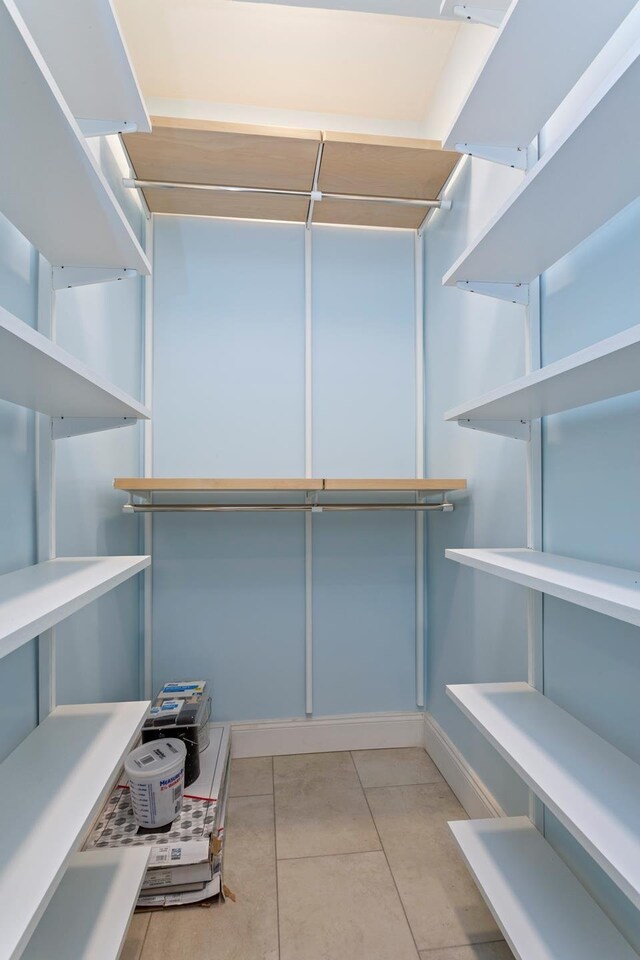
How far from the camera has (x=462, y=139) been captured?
1074 mm

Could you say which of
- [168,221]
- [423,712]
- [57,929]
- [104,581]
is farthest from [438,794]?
[168,221]

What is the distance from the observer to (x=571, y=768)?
2.70ft

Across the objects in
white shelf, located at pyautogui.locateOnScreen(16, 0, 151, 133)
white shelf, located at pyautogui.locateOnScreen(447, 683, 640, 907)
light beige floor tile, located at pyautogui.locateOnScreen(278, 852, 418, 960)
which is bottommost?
light beige floor tile, located at pyautogui.locateOnScreen(278, 852, 418, 960)

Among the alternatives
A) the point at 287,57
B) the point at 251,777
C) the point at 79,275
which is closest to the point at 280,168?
the point at 287,57

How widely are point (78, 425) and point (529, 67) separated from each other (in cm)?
127

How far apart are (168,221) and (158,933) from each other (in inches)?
95.8

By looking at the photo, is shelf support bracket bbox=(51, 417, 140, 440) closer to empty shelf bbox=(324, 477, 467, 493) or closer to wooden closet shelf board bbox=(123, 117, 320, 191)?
empty shelf bbox=(324, 477, 467, 493)

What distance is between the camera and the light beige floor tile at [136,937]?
1080mm

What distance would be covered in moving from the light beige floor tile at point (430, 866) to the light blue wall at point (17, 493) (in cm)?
112

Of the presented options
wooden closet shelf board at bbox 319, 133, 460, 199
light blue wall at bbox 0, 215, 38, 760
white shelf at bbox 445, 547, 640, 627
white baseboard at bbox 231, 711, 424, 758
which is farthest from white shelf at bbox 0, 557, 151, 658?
wooden closet shelf board at bbox 319, 133, 460, 199

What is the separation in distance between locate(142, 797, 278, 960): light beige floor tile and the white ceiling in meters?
2.76

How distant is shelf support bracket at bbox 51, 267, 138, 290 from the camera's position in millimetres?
1097

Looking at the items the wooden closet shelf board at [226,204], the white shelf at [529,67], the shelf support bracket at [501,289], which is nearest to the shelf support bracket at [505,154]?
the white shelf at [529,67]

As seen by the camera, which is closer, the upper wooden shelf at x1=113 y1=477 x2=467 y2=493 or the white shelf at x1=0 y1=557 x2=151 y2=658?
the white shelf at x1=0 y1=557 x2=151 y2=658
